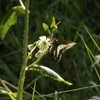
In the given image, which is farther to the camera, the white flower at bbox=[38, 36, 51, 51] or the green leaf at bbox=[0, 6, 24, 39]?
the green leaf at bbox=[0, 6, 24, 39]

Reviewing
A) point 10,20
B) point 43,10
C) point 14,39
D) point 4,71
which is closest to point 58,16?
point 43,10

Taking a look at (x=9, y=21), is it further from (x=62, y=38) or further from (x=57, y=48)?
(x=62, y=38)

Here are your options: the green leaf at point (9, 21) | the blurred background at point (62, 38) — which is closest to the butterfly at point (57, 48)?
the green leaf at point (9, 21)

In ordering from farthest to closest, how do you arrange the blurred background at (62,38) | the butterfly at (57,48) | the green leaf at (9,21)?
the blurred background at (62,38), the green leaf at (9,21), the butterfly at (57,48)

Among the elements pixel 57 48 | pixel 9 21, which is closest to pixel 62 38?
pixel 9 21

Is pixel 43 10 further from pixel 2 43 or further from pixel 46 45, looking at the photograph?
pixel 46 45

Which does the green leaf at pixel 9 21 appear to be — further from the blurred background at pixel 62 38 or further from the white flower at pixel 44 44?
the blurred background at pixel 62 38

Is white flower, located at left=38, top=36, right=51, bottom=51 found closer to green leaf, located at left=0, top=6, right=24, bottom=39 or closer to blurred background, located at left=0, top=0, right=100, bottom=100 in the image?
green leaf, located at left=0, top=6, right=24, bottom=39

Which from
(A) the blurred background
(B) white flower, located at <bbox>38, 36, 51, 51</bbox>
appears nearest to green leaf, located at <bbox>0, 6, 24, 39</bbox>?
(B) white flower, located at <bbox>38, 36, 51, 51</bbox>
